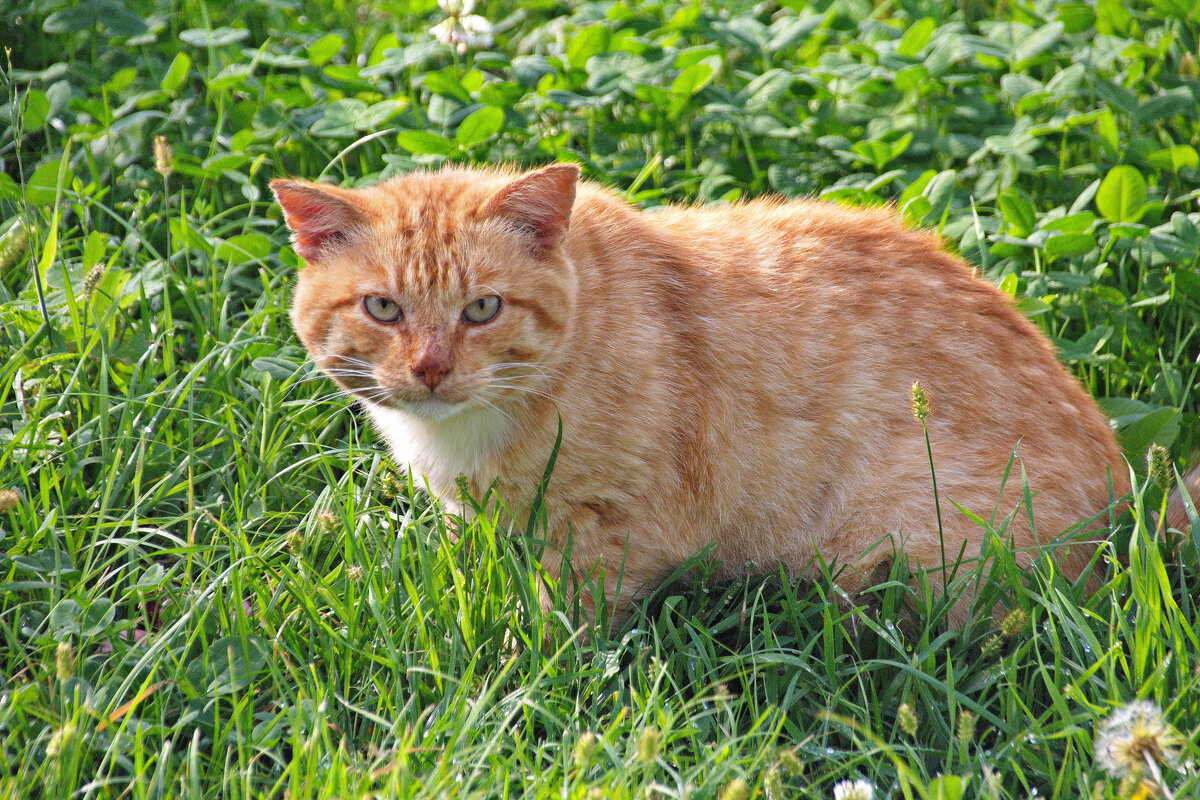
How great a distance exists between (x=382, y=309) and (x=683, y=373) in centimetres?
78

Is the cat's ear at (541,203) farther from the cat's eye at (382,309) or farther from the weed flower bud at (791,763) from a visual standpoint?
the weed flower bud at (791,763)

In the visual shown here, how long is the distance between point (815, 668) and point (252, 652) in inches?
50.4

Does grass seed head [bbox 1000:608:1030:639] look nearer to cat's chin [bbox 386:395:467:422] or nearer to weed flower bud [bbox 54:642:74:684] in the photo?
cat's chin [bbox 386:395:467:422]

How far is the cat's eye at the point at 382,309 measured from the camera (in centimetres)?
245

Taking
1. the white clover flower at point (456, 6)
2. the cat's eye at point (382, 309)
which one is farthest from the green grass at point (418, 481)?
the cat's eye at point (382, 309)

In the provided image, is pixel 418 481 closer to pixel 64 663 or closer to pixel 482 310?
pixel 482 310

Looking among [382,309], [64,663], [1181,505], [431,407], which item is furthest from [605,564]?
[1181,505]

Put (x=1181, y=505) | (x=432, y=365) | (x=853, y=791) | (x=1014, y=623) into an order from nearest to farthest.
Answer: (x=853, y=791) → (x=1014, y=623) → (x=432, y=365) → (x=1181, y=505)

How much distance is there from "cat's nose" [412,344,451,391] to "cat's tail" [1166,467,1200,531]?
1.88 meters

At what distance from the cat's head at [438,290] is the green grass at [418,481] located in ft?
1.24

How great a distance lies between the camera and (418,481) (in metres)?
2.81

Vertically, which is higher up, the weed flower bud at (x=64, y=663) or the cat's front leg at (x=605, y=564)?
the weed flower bud at (x=64, y=663)

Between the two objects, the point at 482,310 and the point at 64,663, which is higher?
the point at 482,310

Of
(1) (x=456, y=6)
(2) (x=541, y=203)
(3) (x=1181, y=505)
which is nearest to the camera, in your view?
(2) (x=541, y=203)
